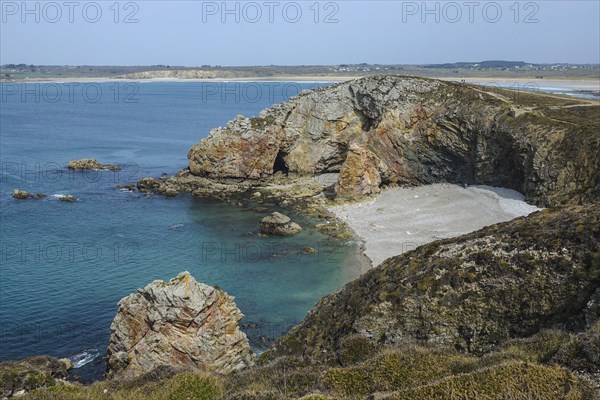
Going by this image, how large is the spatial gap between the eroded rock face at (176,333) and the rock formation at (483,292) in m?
8.17

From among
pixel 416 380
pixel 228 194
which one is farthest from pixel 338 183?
pixel 416 380

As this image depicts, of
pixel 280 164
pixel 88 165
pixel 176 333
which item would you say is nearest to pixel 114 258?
pixel 176 333

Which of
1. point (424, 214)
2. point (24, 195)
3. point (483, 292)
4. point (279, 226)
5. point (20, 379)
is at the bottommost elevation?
point (20, 379)

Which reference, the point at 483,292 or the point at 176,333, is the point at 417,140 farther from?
the point at 483,292

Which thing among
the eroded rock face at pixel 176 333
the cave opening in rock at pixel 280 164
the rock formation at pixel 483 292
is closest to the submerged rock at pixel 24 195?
the cave opening in rock at pixel 280 164

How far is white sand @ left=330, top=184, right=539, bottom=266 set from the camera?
48.1m

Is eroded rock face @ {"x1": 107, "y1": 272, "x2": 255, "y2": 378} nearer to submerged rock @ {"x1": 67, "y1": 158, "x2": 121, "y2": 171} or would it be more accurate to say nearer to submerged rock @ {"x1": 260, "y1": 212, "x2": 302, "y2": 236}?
submerged rock @ {"x1": 260, "y1": 212, "x2": 302, "y2": 236}

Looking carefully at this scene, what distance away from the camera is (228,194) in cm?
6756

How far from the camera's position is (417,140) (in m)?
67.0

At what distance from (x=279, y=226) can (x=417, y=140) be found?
25455 mm

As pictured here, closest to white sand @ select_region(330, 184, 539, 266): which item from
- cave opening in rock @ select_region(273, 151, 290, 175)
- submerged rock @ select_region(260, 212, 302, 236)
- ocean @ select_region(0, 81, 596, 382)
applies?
ocean @ select_region(0, 81, 596, 382)

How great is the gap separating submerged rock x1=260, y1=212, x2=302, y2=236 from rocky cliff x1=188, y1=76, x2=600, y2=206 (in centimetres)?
A: 1274

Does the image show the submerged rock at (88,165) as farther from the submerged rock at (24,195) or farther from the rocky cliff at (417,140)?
the rocky cliff at (417,140)

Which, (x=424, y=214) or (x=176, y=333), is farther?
(x=424, y=214)
